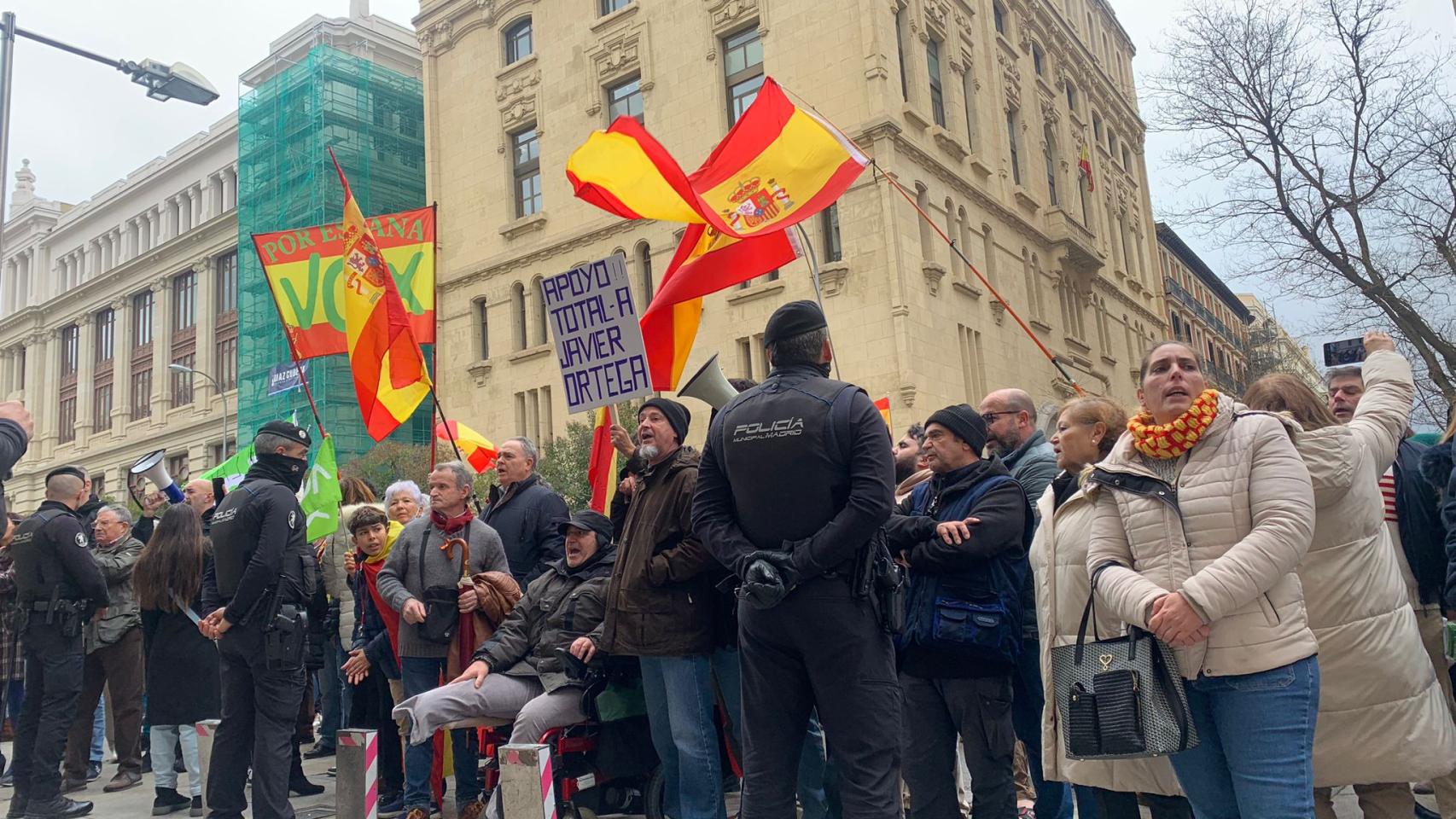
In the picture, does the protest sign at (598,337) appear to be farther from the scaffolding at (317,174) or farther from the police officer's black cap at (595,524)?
the scaffolding at (317,174)

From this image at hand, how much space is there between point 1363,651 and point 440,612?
4672 mm

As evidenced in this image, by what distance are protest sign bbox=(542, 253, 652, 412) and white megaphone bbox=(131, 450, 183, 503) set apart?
4002 millimetres

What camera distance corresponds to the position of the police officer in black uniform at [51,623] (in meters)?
7.14

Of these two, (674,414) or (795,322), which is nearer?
(795,322)

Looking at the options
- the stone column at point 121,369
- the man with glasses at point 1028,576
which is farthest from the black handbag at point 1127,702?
the stone column at point 121,369

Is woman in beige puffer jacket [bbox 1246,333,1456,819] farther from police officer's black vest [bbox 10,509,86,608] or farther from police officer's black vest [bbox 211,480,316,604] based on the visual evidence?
police officer's black vest [bbox 10,509,86,608]

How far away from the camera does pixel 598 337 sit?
6887 mm

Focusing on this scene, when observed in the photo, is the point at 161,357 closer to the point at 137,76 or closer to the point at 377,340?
the point at 137,76

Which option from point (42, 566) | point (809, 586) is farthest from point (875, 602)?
point (42, 566)

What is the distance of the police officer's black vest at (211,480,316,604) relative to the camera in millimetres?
6082

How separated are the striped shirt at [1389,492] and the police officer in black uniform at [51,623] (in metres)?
7.89

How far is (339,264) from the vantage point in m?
10.6

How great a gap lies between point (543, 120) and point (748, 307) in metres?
10.1

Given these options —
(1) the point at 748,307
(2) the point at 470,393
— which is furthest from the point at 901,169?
(2) the point at 470,393
